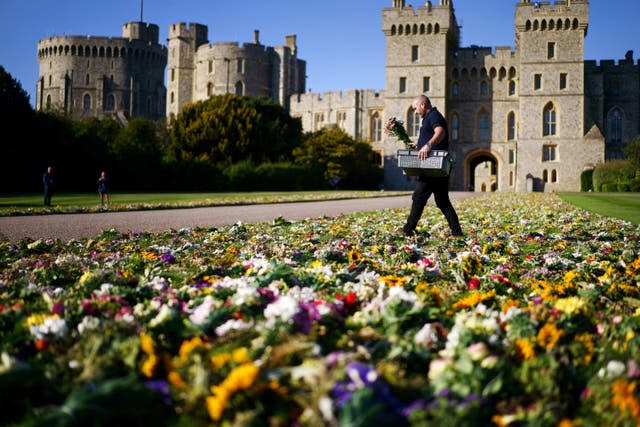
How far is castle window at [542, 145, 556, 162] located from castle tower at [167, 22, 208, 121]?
47.8 metres

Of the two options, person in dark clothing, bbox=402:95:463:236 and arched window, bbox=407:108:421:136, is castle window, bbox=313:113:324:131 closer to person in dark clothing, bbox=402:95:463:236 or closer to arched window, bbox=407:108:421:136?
arched window, bbox=407:108:421:136

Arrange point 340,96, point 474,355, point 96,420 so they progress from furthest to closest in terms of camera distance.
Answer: point 340,96, point 474,355, point 96,420

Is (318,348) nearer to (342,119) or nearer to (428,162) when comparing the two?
(428,162)

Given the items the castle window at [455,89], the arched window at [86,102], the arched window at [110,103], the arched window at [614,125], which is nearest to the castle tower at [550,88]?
the castle window at [455,89]

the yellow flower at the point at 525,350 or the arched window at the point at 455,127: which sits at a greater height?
the arched window at the point at 455,127

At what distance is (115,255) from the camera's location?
6059 mm

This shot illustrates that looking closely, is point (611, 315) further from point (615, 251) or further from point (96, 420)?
point (615, 251)

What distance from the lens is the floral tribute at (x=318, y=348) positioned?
2031 millimetres

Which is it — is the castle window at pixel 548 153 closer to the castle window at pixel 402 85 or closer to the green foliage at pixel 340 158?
the castle window at pixel 402 85

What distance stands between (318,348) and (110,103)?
98563mm

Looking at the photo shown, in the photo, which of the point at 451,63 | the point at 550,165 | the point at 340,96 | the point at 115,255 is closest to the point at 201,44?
the point at 340,96

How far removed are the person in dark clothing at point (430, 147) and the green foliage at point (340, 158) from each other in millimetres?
46413

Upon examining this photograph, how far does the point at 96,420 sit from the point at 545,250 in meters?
5.66

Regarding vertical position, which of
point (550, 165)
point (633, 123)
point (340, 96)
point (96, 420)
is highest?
point (340, 96)
